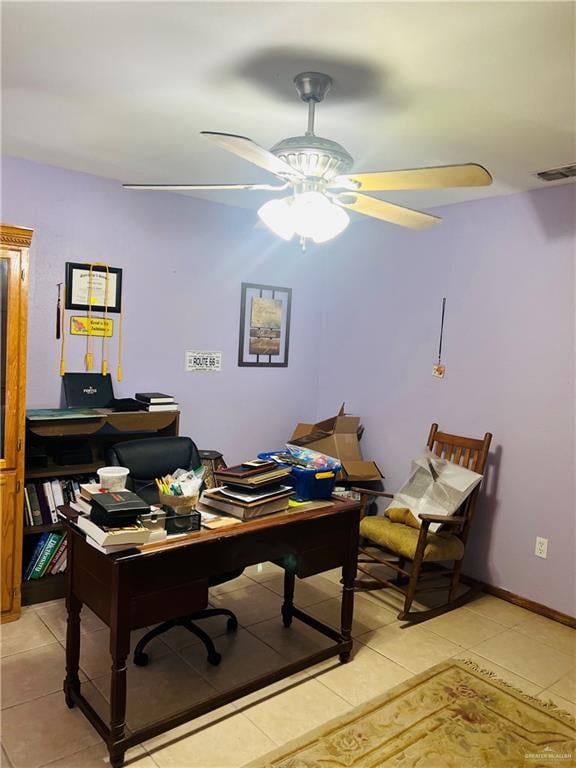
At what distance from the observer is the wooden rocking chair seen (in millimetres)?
3207

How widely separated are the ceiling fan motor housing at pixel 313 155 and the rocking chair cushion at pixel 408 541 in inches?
83.0

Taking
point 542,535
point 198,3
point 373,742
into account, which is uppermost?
point 198,3

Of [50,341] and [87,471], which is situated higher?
[50,341]

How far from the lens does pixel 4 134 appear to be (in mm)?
2881

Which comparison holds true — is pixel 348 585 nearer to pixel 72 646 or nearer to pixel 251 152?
pixel 72 646

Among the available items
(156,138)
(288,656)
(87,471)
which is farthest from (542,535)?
(156,138)

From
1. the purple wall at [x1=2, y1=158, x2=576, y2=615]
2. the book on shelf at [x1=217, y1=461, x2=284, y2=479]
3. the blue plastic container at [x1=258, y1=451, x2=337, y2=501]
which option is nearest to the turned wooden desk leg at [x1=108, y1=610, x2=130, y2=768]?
the book on shelf at [x1=217, y1=461, x2=284, y2=479]

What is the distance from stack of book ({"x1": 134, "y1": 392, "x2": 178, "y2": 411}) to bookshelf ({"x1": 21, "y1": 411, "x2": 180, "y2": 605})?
39 mm

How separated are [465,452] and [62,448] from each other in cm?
244

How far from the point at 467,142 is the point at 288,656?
8.48ft

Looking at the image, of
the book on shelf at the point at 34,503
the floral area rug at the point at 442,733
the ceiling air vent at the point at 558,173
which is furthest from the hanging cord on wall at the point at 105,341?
the ceiling air vent at the point at 558,173

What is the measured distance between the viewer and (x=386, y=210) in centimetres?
247

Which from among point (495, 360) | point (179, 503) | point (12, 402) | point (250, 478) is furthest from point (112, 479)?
point (495, 360)

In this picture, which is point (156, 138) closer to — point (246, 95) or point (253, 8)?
point (246, 95)
